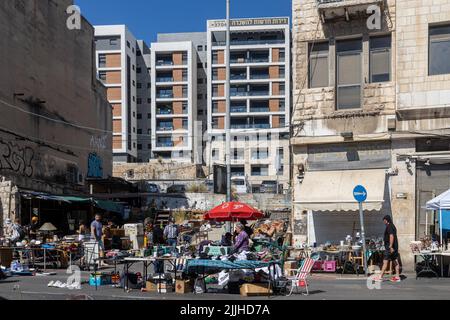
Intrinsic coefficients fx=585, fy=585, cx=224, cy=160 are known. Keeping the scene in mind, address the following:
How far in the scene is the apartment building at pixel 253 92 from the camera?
294 feet

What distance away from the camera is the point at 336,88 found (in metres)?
20.3

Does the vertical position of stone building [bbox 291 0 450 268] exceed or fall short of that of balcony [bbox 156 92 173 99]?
it falls short

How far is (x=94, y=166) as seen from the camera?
40.7 meters

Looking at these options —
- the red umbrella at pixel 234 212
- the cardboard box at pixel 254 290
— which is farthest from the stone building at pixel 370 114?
the cardboard box at pixel 254 290

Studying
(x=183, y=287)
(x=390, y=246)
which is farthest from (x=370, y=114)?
(x=183, y=287)

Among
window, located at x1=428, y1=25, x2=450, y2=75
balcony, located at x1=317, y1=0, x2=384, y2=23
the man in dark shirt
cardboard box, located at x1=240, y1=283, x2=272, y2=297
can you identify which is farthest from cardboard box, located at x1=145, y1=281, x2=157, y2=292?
window, located at x1=428, y1=25, x2=450, y2=75

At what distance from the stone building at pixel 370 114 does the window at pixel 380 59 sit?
0.03 metres

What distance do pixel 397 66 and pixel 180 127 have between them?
257ft

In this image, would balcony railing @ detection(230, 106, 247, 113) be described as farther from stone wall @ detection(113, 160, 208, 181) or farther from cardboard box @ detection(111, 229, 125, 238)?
cardboard box @ detection(111, 229, 125, 238)

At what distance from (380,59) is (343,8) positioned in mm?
2142

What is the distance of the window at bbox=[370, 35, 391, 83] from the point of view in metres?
19.8

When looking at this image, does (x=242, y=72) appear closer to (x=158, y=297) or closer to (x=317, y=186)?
(x=317, y=186)

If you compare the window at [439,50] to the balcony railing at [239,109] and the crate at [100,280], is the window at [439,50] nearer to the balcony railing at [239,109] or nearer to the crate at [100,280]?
the crate at [100,280]
